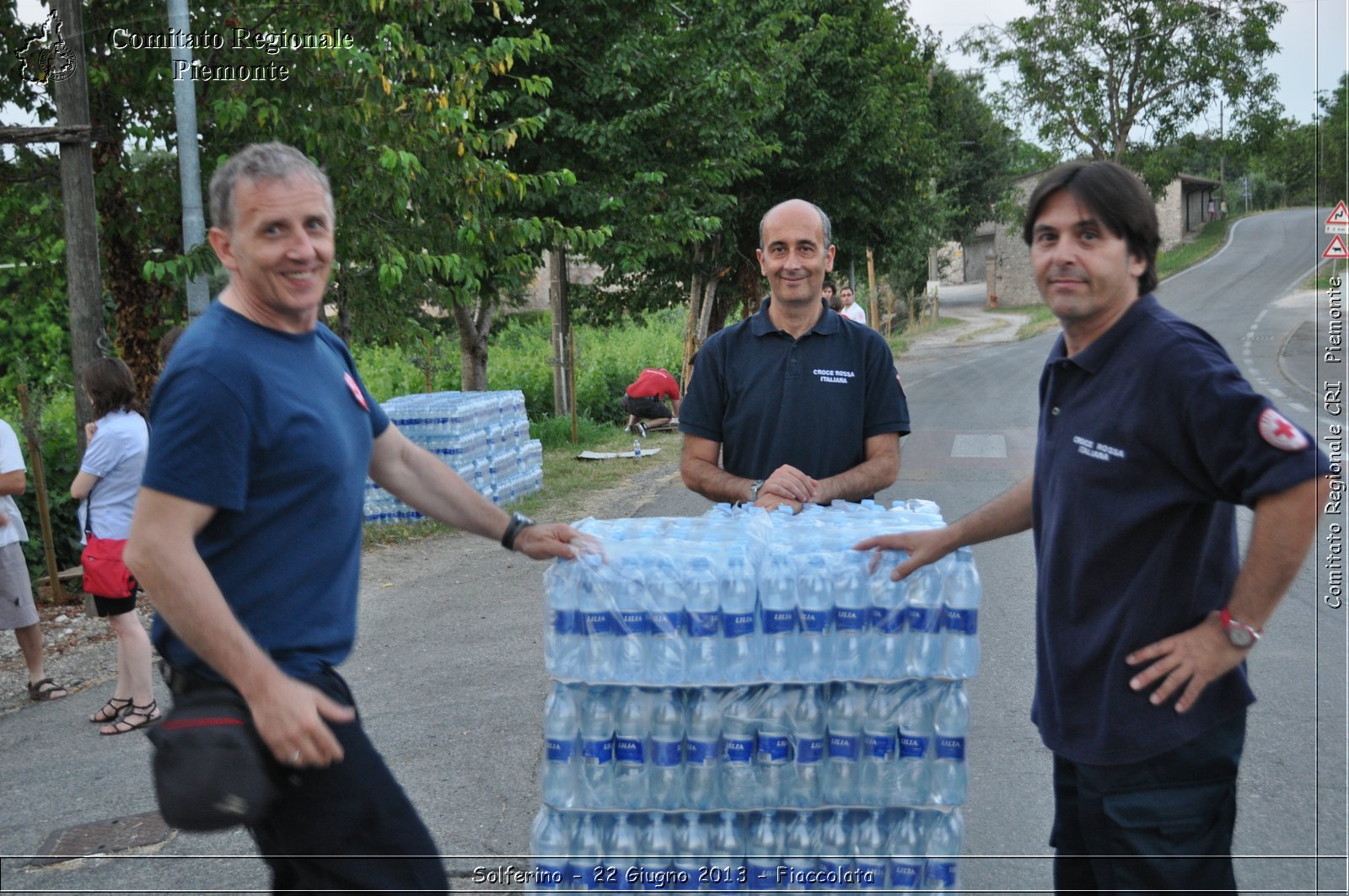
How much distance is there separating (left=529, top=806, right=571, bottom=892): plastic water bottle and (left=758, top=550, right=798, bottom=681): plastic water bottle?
27.6 inches

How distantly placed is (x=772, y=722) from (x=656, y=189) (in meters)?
13.8

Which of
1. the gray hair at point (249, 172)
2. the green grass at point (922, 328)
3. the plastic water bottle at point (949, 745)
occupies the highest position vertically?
the green grass at point (922, 328)

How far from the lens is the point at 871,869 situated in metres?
3.04

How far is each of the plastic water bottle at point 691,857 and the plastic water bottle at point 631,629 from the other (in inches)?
18.0

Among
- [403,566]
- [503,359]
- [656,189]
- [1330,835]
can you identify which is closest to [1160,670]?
[1330,835]

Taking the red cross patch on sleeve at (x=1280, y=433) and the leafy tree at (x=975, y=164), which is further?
the leafy tree at (x=975, y=164)

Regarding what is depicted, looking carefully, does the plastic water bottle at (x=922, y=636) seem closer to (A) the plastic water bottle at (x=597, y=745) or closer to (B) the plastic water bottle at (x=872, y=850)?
(B) the plastic water bottle at (x=872, y=850)

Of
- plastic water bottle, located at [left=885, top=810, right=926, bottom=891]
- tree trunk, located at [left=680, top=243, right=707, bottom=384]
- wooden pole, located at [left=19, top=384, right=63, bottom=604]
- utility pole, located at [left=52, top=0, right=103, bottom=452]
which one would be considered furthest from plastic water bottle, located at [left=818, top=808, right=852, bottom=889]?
tree trunk, located at [left=680, top=243, right=707, bottom=384]

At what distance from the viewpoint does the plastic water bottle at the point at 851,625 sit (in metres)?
2.94

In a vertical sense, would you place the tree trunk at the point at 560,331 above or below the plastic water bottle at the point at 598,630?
above

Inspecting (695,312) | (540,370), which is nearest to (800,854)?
(695,312)

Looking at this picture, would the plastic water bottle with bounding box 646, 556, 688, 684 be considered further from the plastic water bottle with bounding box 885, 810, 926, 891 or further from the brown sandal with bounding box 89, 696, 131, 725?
the brown sandal with bounding box 89, 696, 131, 725

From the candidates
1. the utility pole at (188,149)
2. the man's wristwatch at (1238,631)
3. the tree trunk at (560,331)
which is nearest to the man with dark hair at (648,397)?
the tree trunk at (560,331)

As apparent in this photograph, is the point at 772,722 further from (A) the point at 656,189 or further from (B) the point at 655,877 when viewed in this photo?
(A) the point at 656,189
